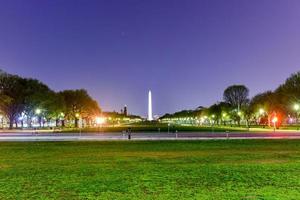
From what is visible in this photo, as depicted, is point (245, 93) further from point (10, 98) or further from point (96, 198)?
point (96, 198)

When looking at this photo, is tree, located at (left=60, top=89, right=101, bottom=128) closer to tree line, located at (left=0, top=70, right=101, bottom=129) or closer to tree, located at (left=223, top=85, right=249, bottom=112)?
tree line, located at (left=0, top=70, right=101, bottom=129)

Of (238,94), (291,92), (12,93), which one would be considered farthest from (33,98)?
(238,94)

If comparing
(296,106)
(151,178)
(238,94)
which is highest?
(238,94)

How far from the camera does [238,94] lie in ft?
560

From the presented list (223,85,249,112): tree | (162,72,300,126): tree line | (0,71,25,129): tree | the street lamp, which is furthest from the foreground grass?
(223,85,249,112): tree

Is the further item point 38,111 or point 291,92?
point 38,111

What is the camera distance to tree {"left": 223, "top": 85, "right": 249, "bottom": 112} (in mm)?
170375

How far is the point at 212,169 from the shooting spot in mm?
23219

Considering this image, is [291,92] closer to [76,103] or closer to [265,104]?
[265,104]

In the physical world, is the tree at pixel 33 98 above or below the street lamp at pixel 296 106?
above

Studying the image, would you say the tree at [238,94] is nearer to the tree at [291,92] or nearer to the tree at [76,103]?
the tree at [76,103]

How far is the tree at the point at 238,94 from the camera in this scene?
559 feet

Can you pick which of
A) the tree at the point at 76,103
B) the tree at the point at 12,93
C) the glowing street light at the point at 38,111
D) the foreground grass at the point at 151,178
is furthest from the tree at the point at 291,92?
the foreground grass at the point at 151,178

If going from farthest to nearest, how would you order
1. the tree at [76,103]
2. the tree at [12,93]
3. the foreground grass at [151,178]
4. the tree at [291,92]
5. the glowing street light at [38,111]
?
1. the tree at [76,103]
2. the glowing street light at [38,111]
3. the tree at [12,93]
4. the tree at [291,92]
5. the foreground grass at [151,178]
